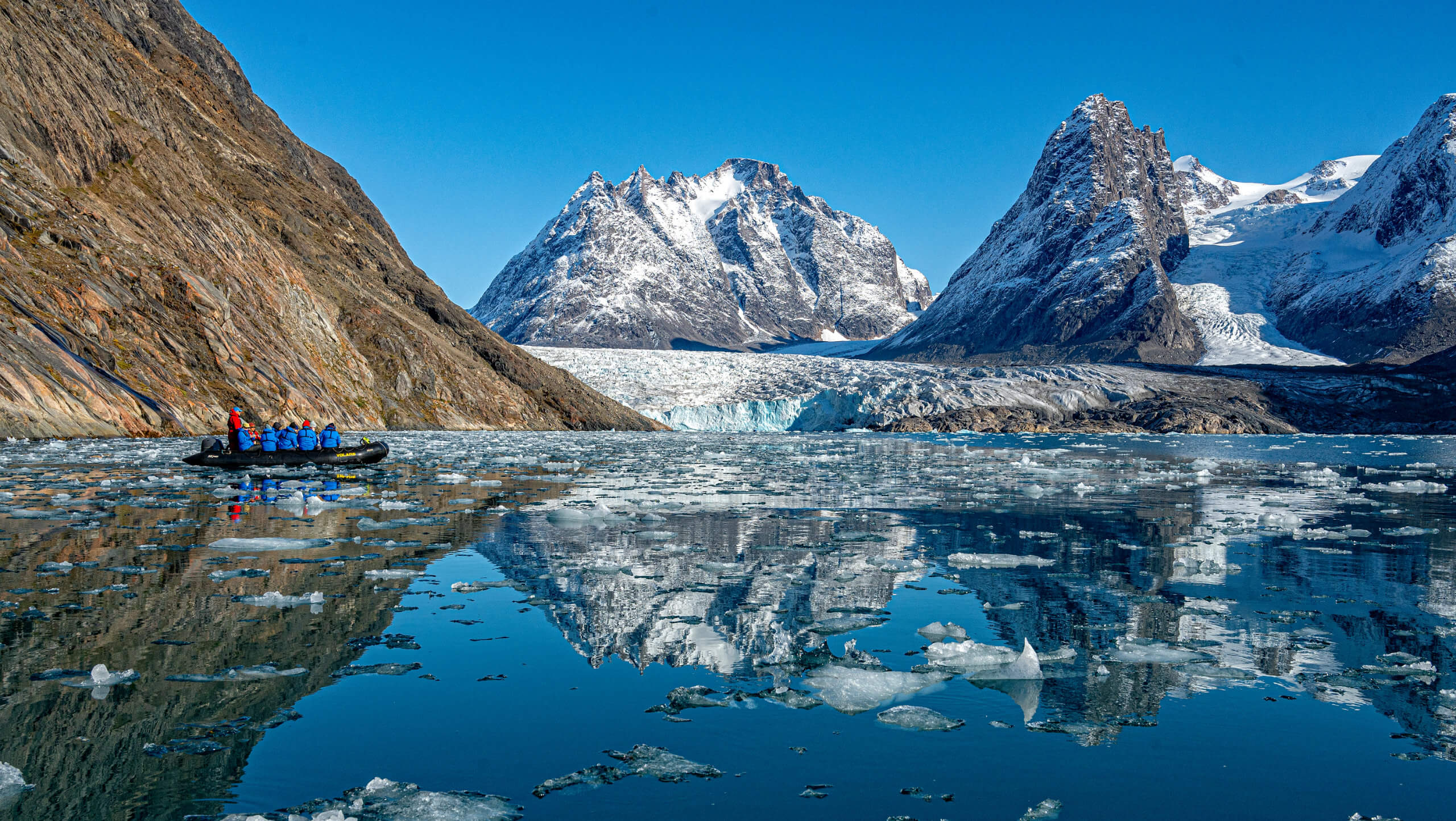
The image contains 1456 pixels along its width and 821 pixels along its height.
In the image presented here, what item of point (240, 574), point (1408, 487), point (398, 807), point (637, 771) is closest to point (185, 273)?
point (240, 574)

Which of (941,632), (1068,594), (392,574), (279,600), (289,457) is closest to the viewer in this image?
(941,632)

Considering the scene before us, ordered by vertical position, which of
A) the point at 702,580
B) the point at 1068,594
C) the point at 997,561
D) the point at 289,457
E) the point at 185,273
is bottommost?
the point at 702,580

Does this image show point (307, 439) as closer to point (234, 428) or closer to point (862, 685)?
point (234, 428)

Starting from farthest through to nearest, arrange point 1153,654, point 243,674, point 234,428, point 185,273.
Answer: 1. point 185,273
2. point 234,428
3. point 1153,654
4. point 243,674

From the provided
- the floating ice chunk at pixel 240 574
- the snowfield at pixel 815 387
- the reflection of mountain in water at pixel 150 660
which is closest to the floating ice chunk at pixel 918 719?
the reflection of mountain in water at pixel 150 660

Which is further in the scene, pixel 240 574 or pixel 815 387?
pixel 815 387

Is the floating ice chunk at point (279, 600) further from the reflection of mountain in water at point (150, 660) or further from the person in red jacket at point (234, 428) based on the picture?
the person in red jacket at point (234, 428)
